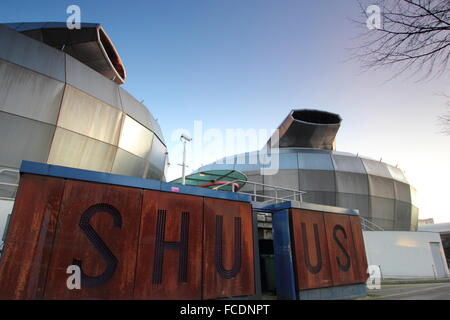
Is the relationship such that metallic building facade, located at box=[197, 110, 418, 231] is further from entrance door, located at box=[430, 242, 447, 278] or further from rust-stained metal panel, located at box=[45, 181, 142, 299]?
rust-stained metal panel, located at box=[45, 181, 142, 299]

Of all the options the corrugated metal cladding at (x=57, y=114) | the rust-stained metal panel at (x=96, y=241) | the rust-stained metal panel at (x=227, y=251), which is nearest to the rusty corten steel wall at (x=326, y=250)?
the rust-stained metal panel at (x=227, y=251)

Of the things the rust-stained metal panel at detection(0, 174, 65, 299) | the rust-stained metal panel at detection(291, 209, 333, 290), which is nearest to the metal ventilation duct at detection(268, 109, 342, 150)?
the rust-stained metal panel at detection(291, 209, 333, 290)

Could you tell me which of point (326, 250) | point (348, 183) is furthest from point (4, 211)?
point (348, 183)

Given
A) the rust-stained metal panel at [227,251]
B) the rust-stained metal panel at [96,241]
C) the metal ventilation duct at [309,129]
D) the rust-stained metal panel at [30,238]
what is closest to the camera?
the rust-stained metal panel at [30,238]

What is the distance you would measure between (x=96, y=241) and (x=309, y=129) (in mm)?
32660

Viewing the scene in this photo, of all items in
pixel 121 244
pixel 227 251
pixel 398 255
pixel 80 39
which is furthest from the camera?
pixel 398 255

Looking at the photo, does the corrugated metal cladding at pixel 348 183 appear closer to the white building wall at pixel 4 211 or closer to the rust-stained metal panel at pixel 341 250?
the rust-stained metal panel at pixel 341 250

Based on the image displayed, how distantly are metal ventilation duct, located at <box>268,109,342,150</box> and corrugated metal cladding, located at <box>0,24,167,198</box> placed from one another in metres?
24.4

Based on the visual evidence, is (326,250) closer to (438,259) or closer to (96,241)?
(96,241)

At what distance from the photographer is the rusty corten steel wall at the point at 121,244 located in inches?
214

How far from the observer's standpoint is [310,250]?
9.83 meters

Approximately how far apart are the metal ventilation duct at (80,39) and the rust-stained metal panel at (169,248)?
16896 millimetres

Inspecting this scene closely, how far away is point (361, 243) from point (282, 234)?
4.96 metres
